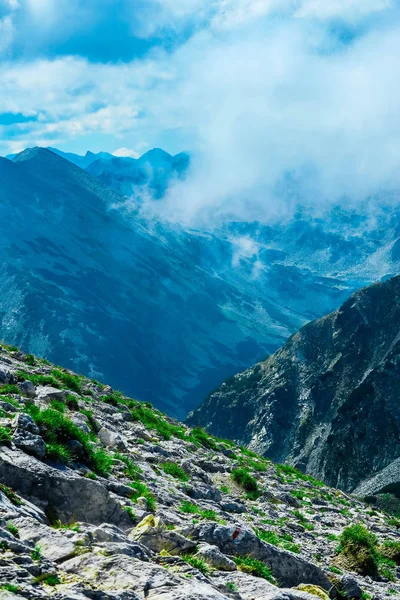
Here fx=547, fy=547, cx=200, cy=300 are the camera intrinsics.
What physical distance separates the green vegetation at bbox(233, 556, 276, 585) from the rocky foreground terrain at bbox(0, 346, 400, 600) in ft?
0.11

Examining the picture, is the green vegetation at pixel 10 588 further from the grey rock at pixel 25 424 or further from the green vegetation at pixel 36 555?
the grey rock at pixel 25 424

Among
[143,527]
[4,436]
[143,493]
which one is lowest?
[143,527]

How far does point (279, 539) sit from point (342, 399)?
147 meters

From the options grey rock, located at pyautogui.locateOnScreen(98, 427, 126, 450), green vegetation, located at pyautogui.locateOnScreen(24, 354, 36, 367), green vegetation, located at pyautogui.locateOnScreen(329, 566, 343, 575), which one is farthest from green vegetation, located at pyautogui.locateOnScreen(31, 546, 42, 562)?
green vegetation, located at pyautogui.locateOnScreen(24, 354, 36, 367)

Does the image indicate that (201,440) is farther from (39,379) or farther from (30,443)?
(30,443)

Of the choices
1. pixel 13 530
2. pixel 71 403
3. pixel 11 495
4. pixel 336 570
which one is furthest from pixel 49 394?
pixel 13 530

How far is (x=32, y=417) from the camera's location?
1594 cm

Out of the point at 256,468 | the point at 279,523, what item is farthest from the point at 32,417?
the point at 256,468

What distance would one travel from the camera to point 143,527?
12.2 metres

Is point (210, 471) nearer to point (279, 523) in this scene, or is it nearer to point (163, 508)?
point (279, 523)

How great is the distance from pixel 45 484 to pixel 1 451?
136 centimetres

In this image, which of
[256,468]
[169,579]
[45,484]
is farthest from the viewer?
[256,468]

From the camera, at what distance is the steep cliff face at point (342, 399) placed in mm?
134625

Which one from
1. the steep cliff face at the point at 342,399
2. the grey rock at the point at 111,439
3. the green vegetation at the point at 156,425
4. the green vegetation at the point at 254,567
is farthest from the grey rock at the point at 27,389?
the steep cliff face at the point at 342,399
